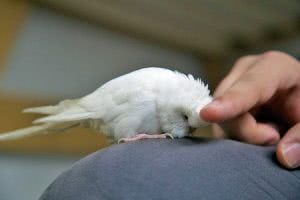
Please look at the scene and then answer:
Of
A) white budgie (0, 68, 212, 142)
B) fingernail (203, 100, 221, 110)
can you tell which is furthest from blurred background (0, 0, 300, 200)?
fingernail (203, 100, 221, 110)

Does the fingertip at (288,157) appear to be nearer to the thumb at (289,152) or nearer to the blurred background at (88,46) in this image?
the thumb at (289,152)

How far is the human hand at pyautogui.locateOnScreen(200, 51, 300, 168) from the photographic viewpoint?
384 mm

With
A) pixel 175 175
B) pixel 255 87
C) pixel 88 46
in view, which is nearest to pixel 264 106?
pixel 255 87

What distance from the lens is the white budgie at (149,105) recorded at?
0.43 meters

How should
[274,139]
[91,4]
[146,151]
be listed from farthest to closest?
[91,4]
[274,139]
[146,151]

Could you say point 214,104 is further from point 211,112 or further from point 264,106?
point 264,106

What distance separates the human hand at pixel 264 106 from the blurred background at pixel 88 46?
1.14m

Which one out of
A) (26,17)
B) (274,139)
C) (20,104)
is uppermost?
(26,17)

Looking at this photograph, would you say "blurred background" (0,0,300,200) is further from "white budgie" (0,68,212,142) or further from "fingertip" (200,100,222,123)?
"fingertip" (200,100,222,123)

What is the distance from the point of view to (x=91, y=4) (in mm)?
1725

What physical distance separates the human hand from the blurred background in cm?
114

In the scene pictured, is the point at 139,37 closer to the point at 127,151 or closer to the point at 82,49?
the point at 82,49

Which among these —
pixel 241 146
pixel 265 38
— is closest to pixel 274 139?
pixel 241 146

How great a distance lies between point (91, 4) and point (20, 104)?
0.48m
